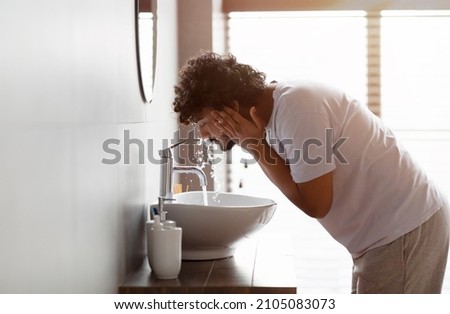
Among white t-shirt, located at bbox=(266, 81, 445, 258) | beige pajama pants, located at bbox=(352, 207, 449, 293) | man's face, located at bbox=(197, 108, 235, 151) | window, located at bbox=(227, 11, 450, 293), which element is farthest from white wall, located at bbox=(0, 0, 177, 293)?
window, located at bbox=(227, 11, 450, 293)

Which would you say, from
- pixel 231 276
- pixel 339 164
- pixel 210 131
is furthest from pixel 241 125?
pixel 231 276

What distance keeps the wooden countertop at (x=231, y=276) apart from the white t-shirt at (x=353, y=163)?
19 centimetres

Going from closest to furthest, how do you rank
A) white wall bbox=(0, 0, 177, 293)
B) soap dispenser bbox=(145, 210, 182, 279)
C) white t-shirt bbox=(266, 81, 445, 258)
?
white wall bbox=(0, 0, 177, 293) < white t-shirt bbox=(266, 81, 445, 258) < soap dispenser bbox=(145, 210, 182, 279)

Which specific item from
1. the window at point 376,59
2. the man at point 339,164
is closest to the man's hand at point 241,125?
the man at point 339,164

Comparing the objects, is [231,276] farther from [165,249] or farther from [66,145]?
[66,145]

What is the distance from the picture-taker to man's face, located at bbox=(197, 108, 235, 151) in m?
1.55

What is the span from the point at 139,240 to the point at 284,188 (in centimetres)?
46

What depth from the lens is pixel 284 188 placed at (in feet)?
4.99

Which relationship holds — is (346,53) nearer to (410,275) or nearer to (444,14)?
(444,14)

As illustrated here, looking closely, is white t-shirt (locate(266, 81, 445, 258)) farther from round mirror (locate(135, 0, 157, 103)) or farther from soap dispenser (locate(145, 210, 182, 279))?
round mirror (locate(135, 0, 157, 103))

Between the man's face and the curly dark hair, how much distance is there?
2 centimetres

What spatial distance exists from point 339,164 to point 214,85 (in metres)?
0.34

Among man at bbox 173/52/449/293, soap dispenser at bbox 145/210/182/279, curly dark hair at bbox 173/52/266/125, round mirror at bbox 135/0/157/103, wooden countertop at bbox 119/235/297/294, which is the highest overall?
round mirror at bbox 135/0/157/103
